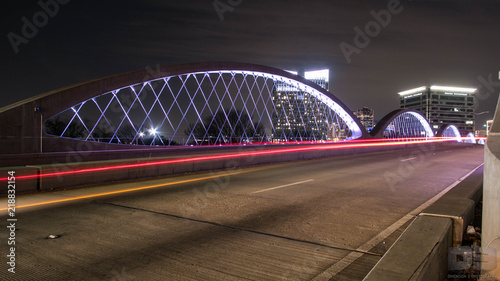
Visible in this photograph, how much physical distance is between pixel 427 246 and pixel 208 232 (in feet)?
10.7

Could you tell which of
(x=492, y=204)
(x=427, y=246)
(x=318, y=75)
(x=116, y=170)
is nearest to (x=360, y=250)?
(x=427, y=246)

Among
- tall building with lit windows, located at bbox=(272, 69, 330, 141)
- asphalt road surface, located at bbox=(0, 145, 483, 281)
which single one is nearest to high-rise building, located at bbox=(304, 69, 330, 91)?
tall building with lit windows, located at bbox=(272, 69, 330, 141)

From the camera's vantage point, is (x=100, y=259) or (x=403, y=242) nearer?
(x=403, y=242)

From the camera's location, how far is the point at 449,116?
16125 cm

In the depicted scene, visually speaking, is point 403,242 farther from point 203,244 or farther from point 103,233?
point 103,233

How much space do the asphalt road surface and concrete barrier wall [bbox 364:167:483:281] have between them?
663 millimetres

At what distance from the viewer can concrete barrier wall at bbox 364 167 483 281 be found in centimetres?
315

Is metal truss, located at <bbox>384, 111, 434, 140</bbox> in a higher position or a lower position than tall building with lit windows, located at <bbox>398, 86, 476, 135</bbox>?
lower

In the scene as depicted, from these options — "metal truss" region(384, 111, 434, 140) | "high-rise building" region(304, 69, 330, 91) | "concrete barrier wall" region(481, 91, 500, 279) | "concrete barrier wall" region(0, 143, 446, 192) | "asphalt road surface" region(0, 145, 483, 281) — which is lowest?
"asphalt road surface" region(0, 145, 483, 281)

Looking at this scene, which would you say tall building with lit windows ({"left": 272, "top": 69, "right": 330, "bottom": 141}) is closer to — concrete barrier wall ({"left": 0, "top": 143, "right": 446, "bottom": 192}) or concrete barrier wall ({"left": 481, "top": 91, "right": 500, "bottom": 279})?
concrete barrier wall ({"left": 0, "top": 143, "right": 446, "bottom": 192})

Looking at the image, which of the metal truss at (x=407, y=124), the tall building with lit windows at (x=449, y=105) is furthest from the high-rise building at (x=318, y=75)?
the tall building with lit windows at (x=449, y=105)

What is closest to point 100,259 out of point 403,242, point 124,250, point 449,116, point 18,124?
point 124,250

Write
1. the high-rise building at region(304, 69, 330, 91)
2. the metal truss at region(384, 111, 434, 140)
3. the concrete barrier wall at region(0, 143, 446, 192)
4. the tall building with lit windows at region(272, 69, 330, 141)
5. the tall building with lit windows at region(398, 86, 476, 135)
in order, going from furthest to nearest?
the tall building with lit windows at region(398, 86, 476, 135) < the high-rise building at region(304, 69, 330, 91) < the metal truss at region(384, 111, 434, 140) < the tall building with lit windows at region(272, 69, 330, 141) < the concrete barrier wall at region(0, 143, 446, 192)

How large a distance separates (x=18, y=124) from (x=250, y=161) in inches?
433
